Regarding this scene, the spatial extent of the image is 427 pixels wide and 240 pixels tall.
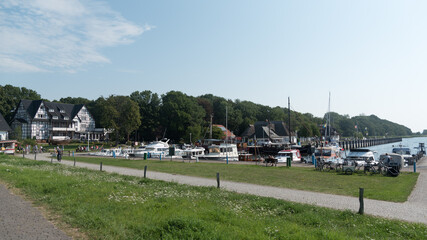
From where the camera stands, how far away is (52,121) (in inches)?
3543

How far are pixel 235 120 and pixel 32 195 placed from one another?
96.1 m

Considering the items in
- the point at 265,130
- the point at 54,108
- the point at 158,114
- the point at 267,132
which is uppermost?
the point at 54,108

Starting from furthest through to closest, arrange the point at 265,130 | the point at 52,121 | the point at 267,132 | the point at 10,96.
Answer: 1. the point at 10,96
2. the point at 265,130
3. the point at 267,132
4. the point at 52,121

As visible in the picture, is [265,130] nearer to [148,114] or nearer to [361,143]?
[148,114]

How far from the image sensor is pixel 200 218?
9.68 m

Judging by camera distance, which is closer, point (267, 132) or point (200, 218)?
point (200, 218)

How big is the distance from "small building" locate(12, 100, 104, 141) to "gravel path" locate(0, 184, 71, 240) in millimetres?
75968

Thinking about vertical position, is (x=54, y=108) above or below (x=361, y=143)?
above

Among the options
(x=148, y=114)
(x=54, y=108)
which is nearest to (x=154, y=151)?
(x=148, y=114)

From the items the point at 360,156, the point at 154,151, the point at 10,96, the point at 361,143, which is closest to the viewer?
the point at 360,156

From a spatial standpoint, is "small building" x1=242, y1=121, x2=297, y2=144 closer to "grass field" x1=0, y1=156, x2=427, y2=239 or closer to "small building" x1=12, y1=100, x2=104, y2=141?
"small building" x1=12, y1=100, x2=104, y2=141

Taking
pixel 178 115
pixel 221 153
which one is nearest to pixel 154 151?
pixel 221 153

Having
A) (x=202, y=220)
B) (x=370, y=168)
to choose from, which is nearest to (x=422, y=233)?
(x=202, y=220)

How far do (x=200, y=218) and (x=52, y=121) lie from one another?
Result: 92.1 meters
